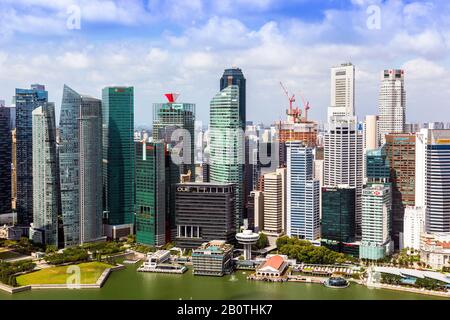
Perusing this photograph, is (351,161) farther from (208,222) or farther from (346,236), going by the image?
(208,222)

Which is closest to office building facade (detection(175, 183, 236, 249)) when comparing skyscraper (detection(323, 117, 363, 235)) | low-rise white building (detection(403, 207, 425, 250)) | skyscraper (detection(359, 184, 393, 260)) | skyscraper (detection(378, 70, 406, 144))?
skyscraper (detection(359, 184, 393, 260))

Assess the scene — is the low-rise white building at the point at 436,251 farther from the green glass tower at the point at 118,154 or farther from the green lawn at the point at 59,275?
the green glass tower at the point at 118,154

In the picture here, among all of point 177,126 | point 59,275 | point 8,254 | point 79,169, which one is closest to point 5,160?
point 79,169

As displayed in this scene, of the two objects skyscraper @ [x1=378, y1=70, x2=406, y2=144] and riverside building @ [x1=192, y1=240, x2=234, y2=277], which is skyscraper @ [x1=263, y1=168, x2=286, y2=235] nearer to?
riverside building @ [x1=192, y1=240, x2=234, y2=277]

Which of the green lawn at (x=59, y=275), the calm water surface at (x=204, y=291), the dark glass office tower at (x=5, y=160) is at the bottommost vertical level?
the calm water surface at (x=204, y=291)

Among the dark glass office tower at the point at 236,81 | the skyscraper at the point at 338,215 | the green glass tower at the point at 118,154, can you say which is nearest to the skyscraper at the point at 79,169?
the green glass tower at the point at 118,154

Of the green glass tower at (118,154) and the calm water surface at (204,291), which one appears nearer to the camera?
the calm water surface at (204,291)

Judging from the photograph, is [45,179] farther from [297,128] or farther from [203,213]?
[297,128]

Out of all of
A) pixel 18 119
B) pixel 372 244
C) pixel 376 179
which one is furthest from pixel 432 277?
pixel 18 119
